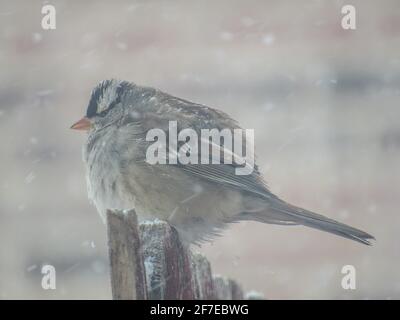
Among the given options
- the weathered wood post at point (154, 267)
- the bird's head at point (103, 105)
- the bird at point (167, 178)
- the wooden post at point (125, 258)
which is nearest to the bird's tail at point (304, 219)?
the bird at point (167, 178)

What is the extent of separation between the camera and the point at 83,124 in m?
4.07

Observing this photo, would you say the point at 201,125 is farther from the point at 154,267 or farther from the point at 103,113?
the point at 154,267

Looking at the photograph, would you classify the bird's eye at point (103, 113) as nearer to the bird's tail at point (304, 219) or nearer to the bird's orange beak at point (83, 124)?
the bird's orange beak at point (83, 124)

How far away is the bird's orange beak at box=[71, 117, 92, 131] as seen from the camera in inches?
160

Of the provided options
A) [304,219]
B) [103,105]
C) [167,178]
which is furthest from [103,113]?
[304,219]

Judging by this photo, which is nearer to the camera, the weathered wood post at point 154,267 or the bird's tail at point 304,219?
the weathered wood post at point 154,267

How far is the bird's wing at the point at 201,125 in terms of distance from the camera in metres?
3.88

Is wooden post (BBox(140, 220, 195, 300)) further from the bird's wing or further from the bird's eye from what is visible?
the bird's eye

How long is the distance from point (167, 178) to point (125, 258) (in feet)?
3.88

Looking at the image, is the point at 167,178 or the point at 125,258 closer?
the point at 125,258

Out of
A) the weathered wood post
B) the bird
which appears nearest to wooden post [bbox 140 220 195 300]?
the weathered wood post

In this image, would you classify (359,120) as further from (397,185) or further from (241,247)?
(241,247)

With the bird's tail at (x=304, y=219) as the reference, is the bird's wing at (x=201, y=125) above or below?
above

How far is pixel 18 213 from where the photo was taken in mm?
4383
